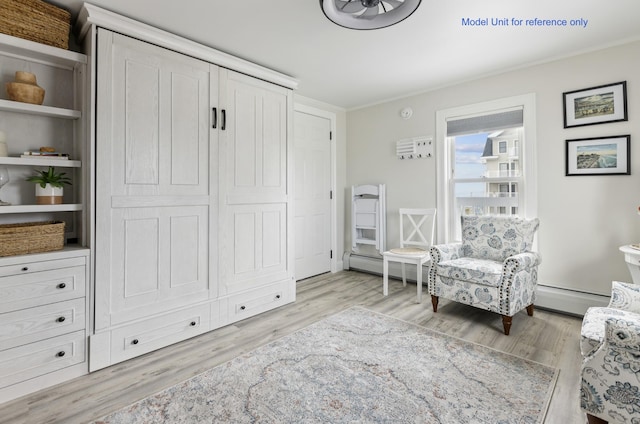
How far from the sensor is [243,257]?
3.01m

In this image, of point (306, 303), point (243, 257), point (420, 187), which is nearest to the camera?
point (243, 257)

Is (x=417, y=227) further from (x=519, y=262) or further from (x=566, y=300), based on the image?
(x=566, y=300)

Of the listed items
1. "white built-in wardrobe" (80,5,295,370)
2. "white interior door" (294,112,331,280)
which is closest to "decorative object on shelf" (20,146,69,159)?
"white built-in wardrobe" (80,5,295,370)

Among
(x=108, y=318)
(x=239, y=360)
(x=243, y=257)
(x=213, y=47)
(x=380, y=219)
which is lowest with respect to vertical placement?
(x=239, y=360)

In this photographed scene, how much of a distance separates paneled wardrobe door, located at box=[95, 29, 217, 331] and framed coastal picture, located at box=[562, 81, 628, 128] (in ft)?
10.8

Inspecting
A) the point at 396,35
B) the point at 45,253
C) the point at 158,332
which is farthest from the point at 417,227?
the point at 45,253

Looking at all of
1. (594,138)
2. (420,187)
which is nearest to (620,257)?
(594,138)

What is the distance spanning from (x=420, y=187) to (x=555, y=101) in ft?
5.27

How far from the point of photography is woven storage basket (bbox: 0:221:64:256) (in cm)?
187

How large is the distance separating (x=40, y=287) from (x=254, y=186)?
1731 mm

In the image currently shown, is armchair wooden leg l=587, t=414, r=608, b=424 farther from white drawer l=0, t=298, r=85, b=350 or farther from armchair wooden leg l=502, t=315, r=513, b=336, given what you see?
white drawer l=0, t=298, r=85, b=350

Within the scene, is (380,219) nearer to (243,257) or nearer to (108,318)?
(243,257)

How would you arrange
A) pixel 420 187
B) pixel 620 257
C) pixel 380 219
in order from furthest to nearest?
1. pixel 380 219
2. pixel 420 187
3. pixel 620 257

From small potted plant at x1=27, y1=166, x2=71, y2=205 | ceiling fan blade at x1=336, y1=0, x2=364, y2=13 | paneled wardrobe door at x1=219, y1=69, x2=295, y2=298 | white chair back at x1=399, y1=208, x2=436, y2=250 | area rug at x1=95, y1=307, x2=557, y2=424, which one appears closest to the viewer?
area rug at x1=95, y1=307, x2=557, y2=424
